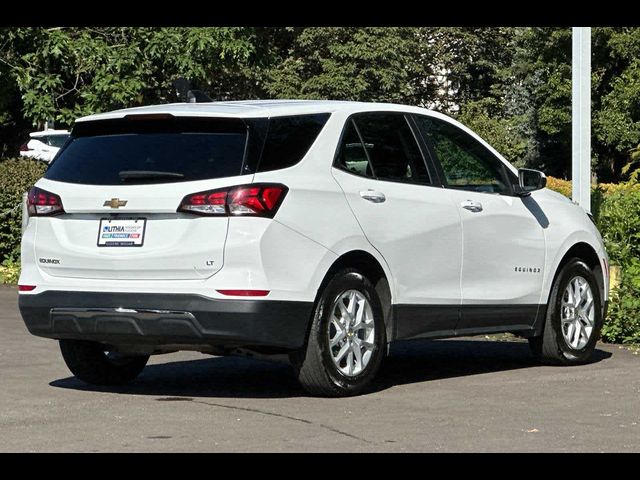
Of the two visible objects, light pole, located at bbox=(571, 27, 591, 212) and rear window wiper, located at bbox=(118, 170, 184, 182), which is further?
light pole, located at bbox=(571, 27, 591, 212)

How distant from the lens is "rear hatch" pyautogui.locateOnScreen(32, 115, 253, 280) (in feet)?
29.5

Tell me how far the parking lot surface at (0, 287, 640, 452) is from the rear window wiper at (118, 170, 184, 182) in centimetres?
133

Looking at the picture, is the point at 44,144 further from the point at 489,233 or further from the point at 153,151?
the point at 153,151

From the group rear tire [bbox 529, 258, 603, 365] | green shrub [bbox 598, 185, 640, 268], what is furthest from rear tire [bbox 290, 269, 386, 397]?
green shrub [bbox 598, 185, 640, 268]

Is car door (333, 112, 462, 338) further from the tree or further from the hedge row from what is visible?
the tree

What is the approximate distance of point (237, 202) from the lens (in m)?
8.91

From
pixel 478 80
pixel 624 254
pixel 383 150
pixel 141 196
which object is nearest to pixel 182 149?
pixel 141 196

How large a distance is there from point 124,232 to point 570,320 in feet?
12.2

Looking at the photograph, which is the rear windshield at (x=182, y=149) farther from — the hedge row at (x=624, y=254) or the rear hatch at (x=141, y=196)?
the hedge row at (x=624, y=254)

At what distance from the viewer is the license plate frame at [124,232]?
913 cm

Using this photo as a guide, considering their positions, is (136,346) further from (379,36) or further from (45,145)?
(379,36)

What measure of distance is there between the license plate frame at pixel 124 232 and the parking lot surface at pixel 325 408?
3.09 feet

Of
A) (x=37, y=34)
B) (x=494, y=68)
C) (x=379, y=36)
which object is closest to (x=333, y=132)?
(x=37, y=34)

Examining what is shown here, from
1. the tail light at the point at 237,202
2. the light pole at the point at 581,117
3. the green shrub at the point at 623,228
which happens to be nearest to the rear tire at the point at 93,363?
the tail light at the point at 237,202
